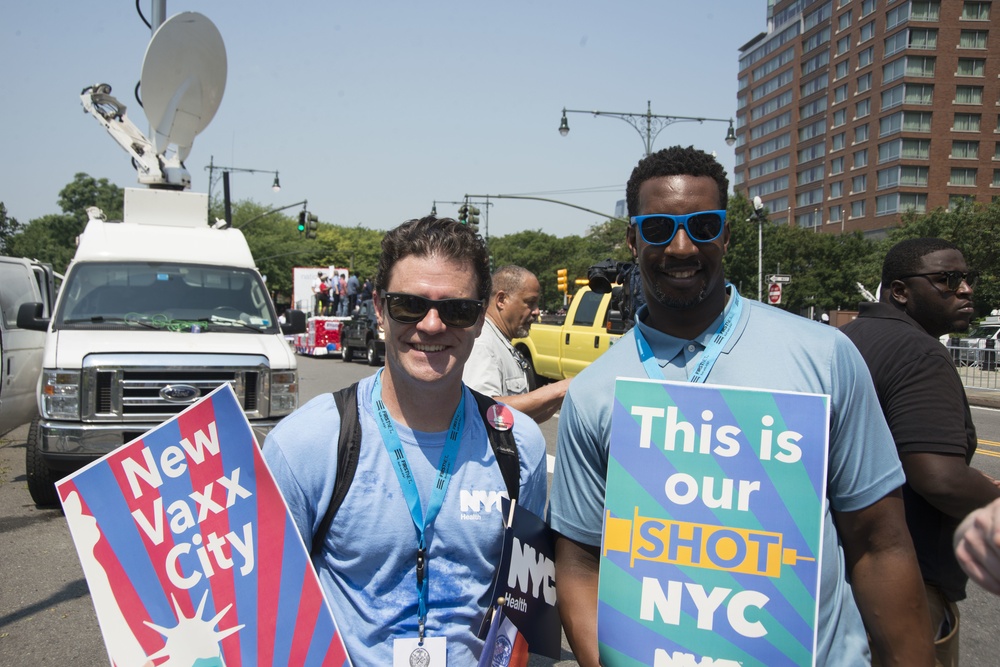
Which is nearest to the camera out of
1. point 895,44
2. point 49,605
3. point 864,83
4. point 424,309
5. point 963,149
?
point 424,309

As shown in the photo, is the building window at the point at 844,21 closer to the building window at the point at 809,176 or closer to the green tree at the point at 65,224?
the building window at the point at 809,176

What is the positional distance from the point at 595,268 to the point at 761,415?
428 inches

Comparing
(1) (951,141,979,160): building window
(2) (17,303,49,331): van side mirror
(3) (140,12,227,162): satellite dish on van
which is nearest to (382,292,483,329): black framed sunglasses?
(2) (17,303,49,331): van side mirror

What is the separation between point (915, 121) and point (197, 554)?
3436 inches

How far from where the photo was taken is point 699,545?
1889mm

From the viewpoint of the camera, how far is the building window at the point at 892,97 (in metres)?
77.1

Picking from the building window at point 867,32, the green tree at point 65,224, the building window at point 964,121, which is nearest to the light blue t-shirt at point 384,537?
the green tree at point 65,224

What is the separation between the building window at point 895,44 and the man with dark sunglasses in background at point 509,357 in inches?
3324

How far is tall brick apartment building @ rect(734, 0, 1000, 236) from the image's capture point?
75750 mm

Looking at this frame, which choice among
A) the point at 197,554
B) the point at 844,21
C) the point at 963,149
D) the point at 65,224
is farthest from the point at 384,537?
the point at 65,224

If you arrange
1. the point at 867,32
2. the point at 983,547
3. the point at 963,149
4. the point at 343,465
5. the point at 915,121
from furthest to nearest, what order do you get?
the point at 867,32 < the point at 963,149 < the point at 915,121 < the point at 343,465 < the point at 983,547

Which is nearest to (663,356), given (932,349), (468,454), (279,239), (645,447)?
(645,447)

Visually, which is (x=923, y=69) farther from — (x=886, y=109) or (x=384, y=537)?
(x=384, y=537)

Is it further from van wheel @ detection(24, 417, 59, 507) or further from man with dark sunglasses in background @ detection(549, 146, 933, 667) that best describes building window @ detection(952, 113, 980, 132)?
man with dark sunglasses in background @ detection(549, 146, 933, 667)
